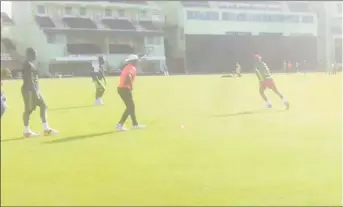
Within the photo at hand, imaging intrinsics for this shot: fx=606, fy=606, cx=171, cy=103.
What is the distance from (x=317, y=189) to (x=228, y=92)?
0.63 meters

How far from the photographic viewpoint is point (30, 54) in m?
2.44

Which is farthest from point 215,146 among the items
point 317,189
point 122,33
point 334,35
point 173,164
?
point 334,35

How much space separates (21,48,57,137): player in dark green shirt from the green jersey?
104 centimetres

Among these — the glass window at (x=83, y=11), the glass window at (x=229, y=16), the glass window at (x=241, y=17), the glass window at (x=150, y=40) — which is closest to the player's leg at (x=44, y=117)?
the glass window at (x=83, y=11)

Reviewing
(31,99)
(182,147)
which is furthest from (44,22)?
(182,147)

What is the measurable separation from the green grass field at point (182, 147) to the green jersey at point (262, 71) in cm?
5

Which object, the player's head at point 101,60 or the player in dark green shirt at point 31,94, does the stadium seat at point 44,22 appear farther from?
the player's head at point 101,60

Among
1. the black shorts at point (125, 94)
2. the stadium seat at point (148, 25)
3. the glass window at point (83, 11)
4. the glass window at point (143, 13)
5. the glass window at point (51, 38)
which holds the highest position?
the glass window at point (83, 11)

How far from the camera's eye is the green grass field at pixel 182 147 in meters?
2.48

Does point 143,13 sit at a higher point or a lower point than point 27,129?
higher

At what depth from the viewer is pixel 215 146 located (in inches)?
112

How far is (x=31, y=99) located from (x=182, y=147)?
2.42 ft

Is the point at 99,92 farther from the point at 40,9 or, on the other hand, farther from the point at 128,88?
the point at 40,9

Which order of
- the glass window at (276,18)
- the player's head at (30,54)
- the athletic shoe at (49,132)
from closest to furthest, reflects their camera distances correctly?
the player's head at (30,54) < the athletic shoe at (49,132) < the glass window at (276,18)
